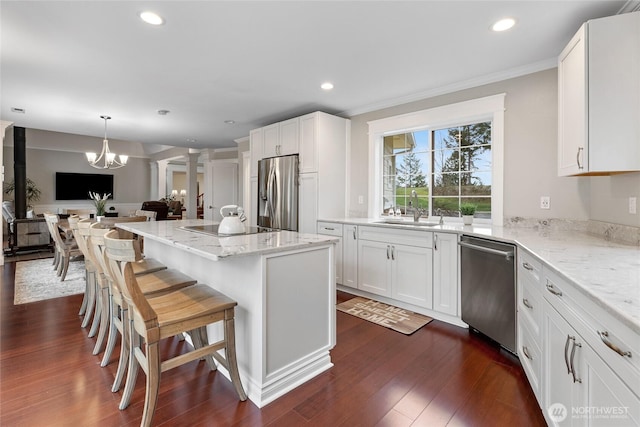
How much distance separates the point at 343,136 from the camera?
4.27 m

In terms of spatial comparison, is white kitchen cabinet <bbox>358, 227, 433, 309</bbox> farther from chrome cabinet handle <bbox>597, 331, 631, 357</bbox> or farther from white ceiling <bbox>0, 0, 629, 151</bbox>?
chrome cabinet handle <bbox>597, 331, 631, 357</bbox>

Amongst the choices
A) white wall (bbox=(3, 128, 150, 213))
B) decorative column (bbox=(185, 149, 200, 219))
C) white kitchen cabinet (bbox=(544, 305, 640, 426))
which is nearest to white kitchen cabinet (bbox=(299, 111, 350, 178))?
white kitchen cabinet (bbox=(544, 305, 640, 426))

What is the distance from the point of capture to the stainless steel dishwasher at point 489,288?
2176 mm

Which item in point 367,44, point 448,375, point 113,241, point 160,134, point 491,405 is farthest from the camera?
point 160,134

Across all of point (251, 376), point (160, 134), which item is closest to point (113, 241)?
point (251, 376)

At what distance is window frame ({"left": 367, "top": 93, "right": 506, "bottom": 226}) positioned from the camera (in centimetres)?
300

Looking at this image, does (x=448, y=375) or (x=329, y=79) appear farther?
(x=329, y=79)

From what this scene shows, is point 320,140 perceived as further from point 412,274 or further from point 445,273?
point 445,273

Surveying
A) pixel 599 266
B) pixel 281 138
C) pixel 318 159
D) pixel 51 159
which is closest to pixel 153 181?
pixel 51 159

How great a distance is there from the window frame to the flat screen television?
9.44 meters

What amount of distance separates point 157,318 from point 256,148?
12.1 ft

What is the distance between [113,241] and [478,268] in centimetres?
251

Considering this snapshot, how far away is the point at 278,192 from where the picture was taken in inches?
174

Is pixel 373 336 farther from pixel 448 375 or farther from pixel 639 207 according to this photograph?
pixel 639 207
